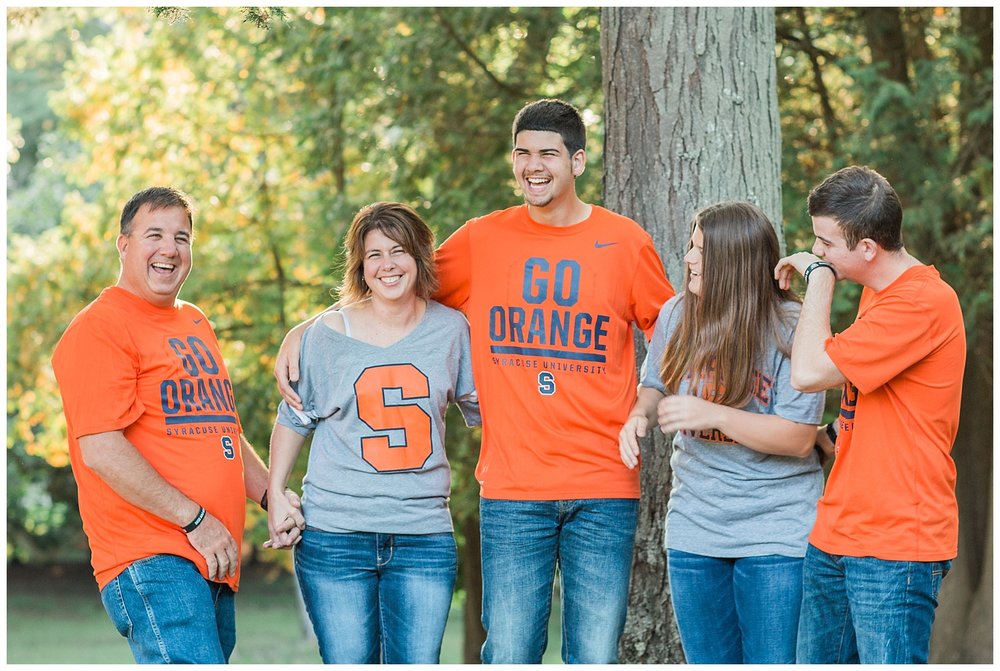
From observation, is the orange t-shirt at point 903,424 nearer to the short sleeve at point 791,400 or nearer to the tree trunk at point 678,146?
the short sleeve at point 791,400

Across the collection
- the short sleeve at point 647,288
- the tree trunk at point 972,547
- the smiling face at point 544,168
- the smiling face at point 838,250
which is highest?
the smiling face at point 544,168

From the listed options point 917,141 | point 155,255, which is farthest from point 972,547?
point 155,255

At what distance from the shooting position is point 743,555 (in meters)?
3.33

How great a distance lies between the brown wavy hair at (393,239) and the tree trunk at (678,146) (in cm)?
129

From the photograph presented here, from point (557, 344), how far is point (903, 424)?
1.12 m

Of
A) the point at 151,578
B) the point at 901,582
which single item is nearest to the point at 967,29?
the point at 901,582

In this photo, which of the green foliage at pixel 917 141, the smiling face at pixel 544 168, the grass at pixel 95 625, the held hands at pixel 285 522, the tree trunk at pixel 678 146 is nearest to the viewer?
the held hands at pixel 285 522

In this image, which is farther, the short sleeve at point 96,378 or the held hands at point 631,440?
the held hands at point 631,440

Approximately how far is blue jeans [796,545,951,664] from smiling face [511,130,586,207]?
146 centimetres

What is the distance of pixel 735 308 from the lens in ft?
11.1

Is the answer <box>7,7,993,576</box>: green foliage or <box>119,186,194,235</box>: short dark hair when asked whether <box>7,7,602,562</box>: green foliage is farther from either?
<box>119,186,194,235</box>: short dark hair

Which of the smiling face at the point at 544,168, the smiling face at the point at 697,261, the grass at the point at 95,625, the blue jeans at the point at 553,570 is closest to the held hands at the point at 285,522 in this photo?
the blue jeans at the point at 553,570

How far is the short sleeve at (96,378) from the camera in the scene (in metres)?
3.24

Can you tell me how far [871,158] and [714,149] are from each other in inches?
155
